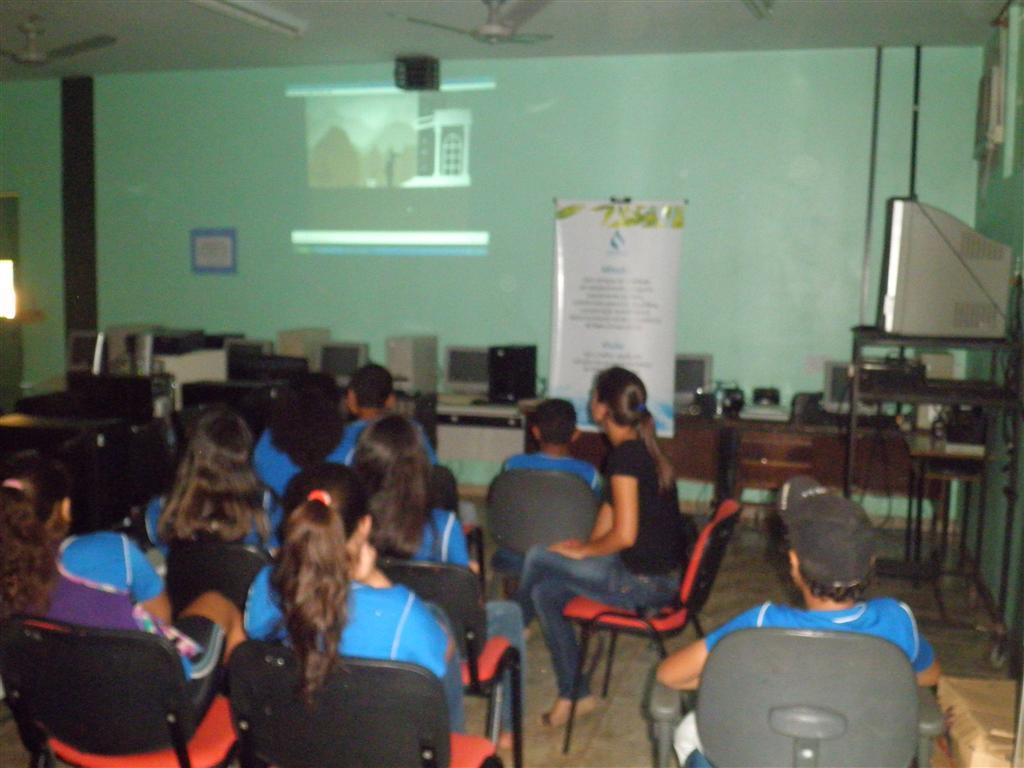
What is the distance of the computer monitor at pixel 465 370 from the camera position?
21.5 ft

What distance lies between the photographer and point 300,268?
23.1ft

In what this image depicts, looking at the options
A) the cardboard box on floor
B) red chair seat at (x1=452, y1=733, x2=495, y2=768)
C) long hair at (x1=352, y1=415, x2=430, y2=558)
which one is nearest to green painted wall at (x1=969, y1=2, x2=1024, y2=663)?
the cardboard box on floor

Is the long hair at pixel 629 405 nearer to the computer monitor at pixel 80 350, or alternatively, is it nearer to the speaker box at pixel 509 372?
the speaker box at pixel 509 372

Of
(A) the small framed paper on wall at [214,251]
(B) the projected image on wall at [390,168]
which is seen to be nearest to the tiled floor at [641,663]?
(B) the projected image on wall at [390,168]

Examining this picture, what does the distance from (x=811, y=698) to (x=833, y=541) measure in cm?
34

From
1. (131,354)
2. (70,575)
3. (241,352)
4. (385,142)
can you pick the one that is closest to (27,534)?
(70,575)

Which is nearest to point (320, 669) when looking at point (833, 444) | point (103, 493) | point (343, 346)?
point (103, 493)

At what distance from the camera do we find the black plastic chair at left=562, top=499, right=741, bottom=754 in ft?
9.72

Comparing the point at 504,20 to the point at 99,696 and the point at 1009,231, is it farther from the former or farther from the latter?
the point at 99,696

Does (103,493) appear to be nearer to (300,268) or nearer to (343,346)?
(343,346)

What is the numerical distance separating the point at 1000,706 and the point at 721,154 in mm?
4160

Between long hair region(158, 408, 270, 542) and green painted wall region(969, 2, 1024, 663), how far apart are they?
120 inches

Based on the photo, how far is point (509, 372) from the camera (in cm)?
638

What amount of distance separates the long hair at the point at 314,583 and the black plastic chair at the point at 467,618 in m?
0.57
